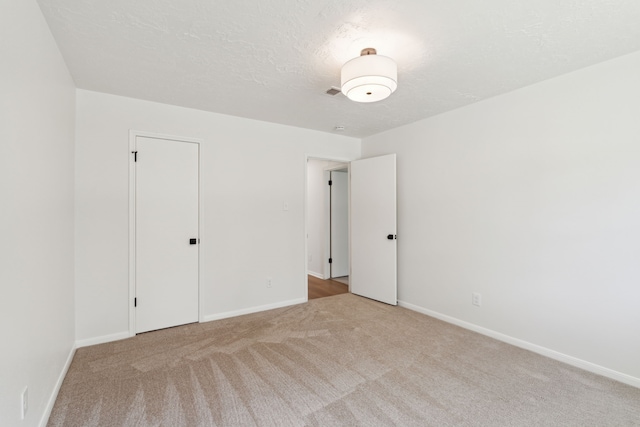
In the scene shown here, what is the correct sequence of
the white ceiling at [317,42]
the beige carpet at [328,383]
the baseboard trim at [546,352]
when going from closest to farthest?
the white ceiling at [317,42] < the beige carpet at [328,383] < the baseboard trim at [546,352]

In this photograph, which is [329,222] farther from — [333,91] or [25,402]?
[25,402]

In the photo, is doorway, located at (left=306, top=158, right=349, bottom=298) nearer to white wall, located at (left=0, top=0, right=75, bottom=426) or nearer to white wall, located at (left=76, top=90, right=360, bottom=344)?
white wall, located at (left=76, top=90, right=360, bottom=344)

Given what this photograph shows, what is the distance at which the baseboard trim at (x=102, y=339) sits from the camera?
2688mm

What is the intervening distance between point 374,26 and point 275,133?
218cm

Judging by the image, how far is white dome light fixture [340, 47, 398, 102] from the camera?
1.96 meters

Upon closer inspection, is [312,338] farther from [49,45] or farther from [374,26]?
[49,45]

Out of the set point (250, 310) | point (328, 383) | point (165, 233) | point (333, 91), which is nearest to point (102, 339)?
point (165, 233)

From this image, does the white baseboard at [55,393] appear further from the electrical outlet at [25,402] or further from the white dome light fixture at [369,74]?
the white dome light fixture at [369,74]

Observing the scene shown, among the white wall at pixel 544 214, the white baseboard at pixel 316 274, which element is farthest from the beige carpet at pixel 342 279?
the white wall at pixel 544 214

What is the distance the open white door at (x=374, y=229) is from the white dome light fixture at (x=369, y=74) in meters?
1.90

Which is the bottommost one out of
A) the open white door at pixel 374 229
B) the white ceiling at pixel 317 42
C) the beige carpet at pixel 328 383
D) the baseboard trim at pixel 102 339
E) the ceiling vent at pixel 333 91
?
the beige carpet at pixel 328 383

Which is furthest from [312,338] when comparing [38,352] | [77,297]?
[77,297]

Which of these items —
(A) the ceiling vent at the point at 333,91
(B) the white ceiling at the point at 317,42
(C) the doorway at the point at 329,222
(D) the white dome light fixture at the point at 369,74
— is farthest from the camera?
(C) the doorway at the point at 329,222

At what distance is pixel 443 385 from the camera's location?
6.92ft
